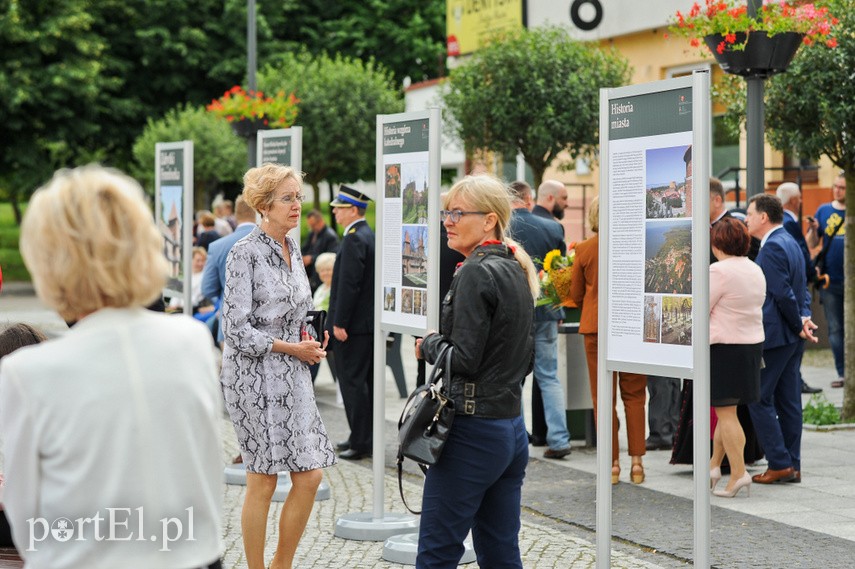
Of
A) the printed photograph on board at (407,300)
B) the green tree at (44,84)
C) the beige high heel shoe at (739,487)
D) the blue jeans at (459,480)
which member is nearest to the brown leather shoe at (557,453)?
the beige high heel shoe at (739,487)

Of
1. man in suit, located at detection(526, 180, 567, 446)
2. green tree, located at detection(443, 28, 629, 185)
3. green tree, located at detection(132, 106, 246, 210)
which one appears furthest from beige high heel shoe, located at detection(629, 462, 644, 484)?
green tree, located at detection(132, 106, 246, 210)

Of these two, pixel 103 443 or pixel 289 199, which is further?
pixel 289 199

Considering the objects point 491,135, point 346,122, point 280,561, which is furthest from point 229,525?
point 346,122

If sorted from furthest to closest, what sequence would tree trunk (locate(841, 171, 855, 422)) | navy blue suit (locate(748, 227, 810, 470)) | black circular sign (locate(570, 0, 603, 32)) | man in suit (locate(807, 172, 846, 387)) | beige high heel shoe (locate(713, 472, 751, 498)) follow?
1. black circular sign (locate(570, 0, 603, 32))
2. man in suit (locate(807, 172, 846, 387))
3. tree trunk (locate(841, 171, 855, 422))
4. navy blue suit (locate(748, 227, 810, 470))
5. beige high heel shoe (locate(713, 472, 751, 498))

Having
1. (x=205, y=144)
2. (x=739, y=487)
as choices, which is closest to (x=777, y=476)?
(x=739, y=487)

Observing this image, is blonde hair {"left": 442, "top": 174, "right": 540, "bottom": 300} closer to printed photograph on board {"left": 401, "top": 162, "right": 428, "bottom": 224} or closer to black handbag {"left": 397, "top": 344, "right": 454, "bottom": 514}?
black handbag {"left": 397, "top": 344, "right": 454, "bottom": 514}

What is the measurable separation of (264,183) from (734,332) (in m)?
3.54

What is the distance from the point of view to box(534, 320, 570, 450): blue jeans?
10.1 meters

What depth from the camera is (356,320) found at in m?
10.5

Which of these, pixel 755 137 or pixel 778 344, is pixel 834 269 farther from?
pixel 778 344

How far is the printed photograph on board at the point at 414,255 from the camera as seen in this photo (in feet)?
23.6

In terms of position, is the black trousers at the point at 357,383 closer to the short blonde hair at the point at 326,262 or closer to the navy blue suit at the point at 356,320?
the navy blue suit at the point at 356,320

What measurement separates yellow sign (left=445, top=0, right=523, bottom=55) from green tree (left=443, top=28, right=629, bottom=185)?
6302mm

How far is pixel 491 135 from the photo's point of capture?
878 inches
